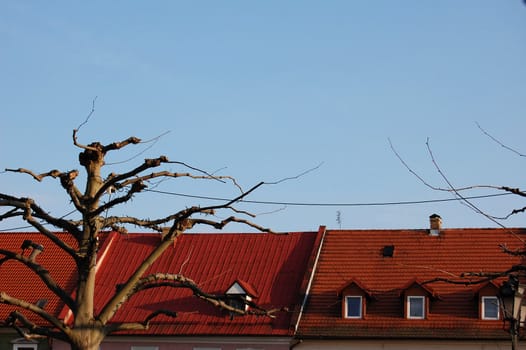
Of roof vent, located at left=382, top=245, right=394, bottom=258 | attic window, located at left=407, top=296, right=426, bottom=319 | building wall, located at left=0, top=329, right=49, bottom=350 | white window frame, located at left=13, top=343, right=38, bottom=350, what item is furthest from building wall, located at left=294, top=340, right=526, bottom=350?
white window frame, located at left=13, top=343, right=38, bottom=350

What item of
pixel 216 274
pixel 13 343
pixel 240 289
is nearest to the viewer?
pixel 240 289

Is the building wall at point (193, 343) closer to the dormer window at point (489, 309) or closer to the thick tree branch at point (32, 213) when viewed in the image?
the dormer window at point (489, 309)

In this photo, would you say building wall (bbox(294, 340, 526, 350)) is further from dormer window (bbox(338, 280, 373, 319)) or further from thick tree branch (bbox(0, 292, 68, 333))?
thick tree branch (bbox(0, 292, 68, 333))

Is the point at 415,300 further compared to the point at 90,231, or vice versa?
the point at 415,300

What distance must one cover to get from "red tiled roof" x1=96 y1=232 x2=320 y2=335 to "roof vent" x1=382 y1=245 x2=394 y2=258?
8.93 ft

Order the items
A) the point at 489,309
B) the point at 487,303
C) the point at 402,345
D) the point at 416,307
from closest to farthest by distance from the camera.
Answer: the point at 402,345 < the point at 489,309 < the point at 487,303 < the point at 416,307

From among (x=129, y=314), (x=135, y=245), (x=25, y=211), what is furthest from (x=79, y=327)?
(x=135, y=245)

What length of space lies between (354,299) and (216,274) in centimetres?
608

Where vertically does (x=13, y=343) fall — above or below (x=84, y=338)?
above

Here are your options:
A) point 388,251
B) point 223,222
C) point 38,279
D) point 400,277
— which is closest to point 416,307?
point 400,277

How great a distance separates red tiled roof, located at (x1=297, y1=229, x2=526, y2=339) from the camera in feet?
121

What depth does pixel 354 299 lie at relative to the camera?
125 ft

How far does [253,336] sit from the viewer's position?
1478 inches

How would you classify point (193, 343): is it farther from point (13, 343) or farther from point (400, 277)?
point (400, 277)
